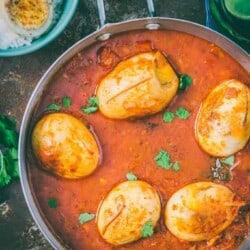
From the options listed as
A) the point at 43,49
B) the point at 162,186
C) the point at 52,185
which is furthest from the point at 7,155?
the point at 162,186

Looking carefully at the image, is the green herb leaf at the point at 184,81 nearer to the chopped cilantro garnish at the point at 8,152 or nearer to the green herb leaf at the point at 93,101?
the green herb leaf at the point at 93,101

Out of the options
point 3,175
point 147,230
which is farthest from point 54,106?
point 147,230

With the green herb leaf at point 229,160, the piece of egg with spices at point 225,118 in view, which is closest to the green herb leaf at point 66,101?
the piece of egg with spices at point 225,118

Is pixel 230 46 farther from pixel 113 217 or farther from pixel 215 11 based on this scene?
pixel 113 217

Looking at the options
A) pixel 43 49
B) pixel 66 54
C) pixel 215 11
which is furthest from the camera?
pixel 43 49

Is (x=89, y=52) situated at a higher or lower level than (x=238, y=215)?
higher
